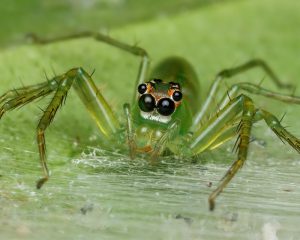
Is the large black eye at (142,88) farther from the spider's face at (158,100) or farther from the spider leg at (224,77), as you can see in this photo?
the spider leg at (224,77)

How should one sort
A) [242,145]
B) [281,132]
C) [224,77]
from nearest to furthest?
[242,145], [281,132], [224,77]

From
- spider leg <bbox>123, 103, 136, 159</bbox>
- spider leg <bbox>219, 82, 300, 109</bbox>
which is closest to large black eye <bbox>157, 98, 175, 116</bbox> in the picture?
spider leg <bbox>123, 103, 136, 159</bbox>

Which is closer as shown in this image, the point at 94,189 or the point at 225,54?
the point at 94,189

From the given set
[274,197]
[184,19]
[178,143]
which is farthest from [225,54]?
[274,197]

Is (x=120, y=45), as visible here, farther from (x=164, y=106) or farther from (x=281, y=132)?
(x=281, y=132)

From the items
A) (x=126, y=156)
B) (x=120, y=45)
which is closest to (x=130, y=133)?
(x=126, y=156)

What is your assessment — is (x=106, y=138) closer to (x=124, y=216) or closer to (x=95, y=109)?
(x=95, y=109)
